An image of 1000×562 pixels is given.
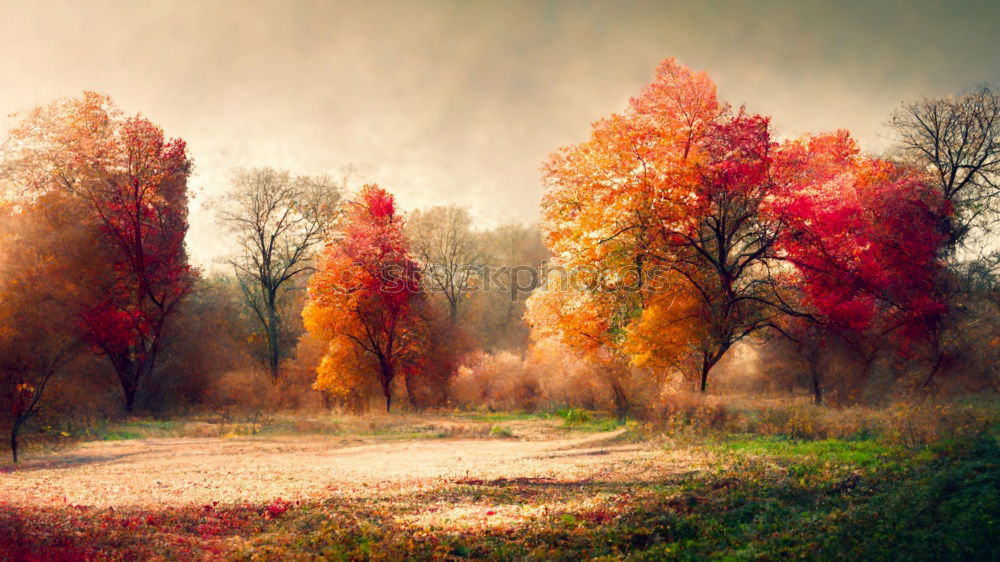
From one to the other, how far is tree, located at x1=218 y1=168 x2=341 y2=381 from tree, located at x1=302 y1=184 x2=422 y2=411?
6171 mm

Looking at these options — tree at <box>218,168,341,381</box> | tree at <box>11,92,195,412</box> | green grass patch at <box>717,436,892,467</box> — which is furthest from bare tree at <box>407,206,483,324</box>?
green grass patch at <box>717,436,892,467</box>

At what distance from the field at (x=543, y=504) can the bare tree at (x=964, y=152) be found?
17520 mm

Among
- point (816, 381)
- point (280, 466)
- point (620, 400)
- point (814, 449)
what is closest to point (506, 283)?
point (620, 400)

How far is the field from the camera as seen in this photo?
7.39 m

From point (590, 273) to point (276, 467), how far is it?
40.0 feet

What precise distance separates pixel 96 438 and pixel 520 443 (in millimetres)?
15072

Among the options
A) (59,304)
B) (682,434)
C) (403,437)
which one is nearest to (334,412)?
(403,437)

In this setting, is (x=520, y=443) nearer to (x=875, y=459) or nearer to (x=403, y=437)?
(x=403, y=437)

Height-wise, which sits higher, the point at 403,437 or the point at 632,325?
the point at 632,325

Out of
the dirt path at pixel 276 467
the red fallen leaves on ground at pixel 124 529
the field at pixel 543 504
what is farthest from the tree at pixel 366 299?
the red fallen leaves on ground at pixel 124 529

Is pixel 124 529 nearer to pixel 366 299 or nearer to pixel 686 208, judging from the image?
pixel 686 208

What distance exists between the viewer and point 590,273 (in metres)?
22.4

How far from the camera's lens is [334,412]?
110ft

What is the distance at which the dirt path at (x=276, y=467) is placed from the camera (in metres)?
11.3
